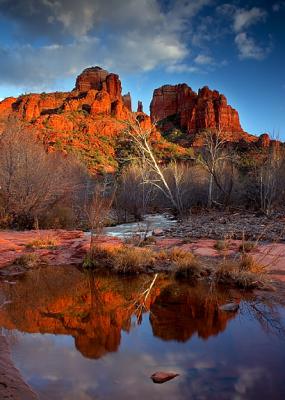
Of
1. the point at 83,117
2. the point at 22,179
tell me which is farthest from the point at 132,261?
the point at 83,117

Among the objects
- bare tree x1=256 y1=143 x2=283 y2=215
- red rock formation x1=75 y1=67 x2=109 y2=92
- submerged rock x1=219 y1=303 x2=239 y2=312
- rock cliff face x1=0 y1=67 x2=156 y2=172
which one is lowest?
submerged rock x1=219 y1=303 x2=239 y2=312

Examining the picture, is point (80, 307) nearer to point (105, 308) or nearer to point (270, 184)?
point (105, 308)

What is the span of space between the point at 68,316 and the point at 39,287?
6.64 ft

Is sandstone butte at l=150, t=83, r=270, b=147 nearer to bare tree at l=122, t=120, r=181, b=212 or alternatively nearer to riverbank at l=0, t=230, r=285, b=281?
bare tree at l=122, t=120, r=181, b=212

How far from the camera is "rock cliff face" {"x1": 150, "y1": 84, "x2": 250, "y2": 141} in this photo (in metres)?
92.1

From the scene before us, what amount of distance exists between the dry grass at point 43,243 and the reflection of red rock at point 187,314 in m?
5.21

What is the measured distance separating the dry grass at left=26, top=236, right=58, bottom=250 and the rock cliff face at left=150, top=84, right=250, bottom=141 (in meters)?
74.8

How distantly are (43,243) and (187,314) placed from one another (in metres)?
6.91

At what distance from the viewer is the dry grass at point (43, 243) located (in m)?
11.9

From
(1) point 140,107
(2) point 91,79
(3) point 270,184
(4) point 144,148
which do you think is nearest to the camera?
(4) point 144,148

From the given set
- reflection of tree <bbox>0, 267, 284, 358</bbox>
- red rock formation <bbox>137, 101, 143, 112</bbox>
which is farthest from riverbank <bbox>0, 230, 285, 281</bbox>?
red rock formation <bbox>137, 101, 143, 112</bbox>

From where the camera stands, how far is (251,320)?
622cm

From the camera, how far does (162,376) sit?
14.1 feet

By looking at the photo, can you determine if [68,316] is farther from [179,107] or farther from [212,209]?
[179,107]
